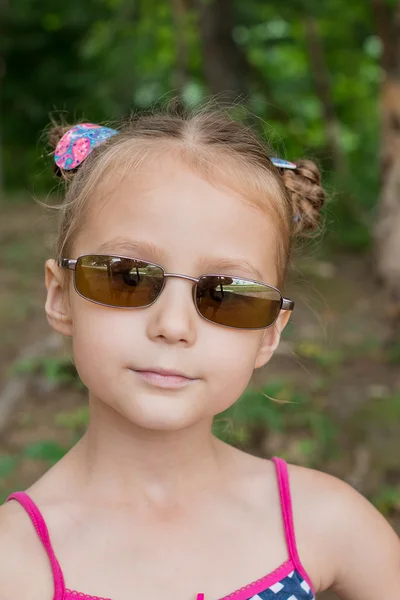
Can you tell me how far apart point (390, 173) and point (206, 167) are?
360cm

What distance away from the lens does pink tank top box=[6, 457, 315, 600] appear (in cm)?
162

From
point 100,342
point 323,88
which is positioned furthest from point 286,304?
point 323,88

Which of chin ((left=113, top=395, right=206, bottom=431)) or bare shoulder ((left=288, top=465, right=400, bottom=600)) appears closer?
chin ((left=113, top=395, right=206, bottom=431))

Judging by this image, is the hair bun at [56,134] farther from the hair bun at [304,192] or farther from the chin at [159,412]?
the chin at [159,412]

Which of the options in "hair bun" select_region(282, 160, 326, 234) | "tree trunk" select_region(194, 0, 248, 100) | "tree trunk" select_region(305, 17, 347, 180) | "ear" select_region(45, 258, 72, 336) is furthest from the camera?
"tree trunk" select_region(305, 17, 347, 180)

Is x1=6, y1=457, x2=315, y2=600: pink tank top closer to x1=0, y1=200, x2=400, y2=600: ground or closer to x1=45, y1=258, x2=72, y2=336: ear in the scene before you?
x1=45, y1=258, x2=72, y2=336: ear

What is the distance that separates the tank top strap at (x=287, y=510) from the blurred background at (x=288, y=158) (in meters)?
0.34

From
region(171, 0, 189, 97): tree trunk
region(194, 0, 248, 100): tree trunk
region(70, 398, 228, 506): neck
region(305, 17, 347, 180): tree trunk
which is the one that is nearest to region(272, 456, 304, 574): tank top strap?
region(70, 398, 228, 506): neck

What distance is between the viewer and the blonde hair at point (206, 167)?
1.74 m

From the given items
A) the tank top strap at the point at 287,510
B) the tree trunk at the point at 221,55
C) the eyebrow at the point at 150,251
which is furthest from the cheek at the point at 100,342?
the tree trunk at the point at 221,55

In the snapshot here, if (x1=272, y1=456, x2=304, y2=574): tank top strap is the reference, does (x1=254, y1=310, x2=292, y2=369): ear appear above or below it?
above

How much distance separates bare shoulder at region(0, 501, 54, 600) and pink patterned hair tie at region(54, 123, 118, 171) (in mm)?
796

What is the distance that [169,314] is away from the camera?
1575 millimetres

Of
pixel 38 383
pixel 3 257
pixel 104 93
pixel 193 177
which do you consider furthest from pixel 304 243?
pixel 104 93
